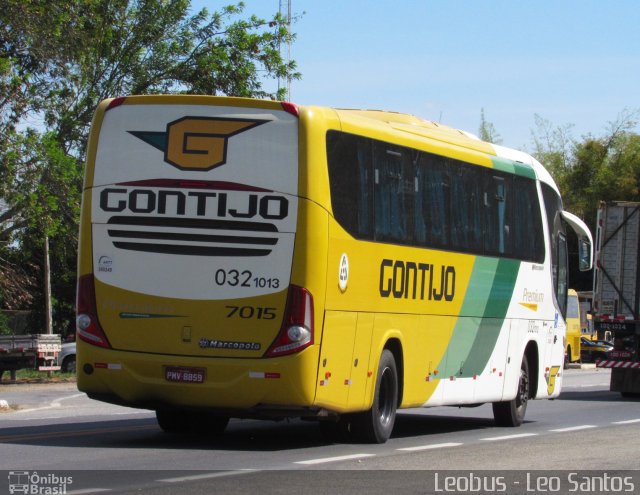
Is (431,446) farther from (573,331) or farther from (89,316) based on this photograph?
(573,331)

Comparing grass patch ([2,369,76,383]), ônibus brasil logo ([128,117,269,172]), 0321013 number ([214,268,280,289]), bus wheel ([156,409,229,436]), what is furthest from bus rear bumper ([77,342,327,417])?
grass patch ([2,369,76,383])

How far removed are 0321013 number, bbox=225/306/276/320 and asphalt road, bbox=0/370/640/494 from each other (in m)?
1.33

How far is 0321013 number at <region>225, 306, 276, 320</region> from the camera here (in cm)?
1327

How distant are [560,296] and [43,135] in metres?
15.9

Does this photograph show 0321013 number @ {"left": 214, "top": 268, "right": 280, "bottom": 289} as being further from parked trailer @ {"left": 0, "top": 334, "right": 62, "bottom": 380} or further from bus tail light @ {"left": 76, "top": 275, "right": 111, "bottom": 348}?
parked trailer @ {"left": 0, "top": 334, "right": 62, "bottom": 380}

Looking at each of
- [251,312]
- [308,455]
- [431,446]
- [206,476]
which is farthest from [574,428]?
[206,476]

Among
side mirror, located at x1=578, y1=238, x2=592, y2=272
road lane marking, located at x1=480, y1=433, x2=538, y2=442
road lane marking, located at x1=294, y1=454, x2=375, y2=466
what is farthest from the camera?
side mirror, located at x1=578, y1=238, x2=592, y2=272

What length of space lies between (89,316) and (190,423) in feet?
7.75

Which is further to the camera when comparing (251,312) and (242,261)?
(242,261)

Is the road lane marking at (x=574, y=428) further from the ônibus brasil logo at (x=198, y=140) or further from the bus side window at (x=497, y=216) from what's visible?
the ônibus brasil logo at (x=198, y=140)

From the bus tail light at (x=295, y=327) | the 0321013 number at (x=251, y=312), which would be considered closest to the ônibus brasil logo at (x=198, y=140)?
the 0321013 number at (x=251, y=312)

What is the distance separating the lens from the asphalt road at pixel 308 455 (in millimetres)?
10820

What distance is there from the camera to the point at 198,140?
1364cm

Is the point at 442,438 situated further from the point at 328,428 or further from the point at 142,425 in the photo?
the point at 142,425
